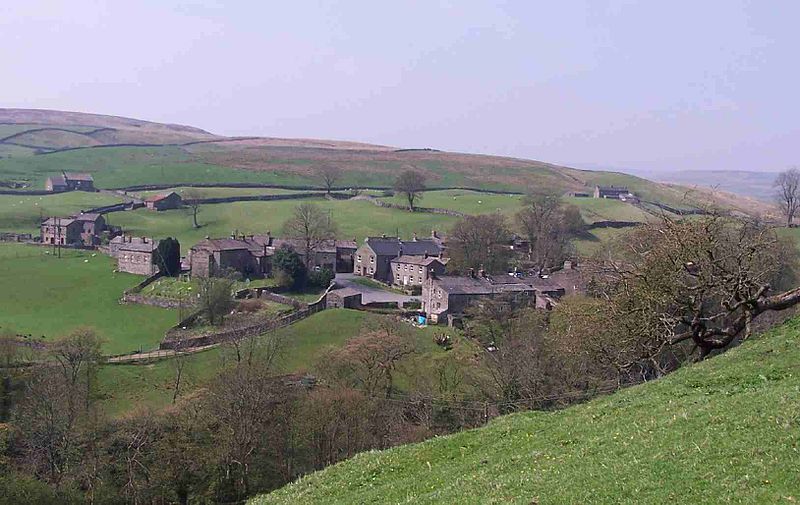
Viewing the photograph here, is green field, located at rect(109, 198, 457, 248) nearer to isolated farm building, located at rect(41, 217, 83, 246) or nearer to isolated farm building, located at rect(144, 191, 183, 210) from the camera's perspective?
isolated farm building, located at rect(144, 191, 183, 210)

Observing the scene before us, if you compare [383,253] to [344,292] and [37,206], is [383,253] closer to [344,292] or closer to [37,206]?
[344,292]

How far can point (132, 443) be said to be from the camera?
121 feet

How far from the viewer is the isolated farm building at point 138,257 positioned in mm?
80438

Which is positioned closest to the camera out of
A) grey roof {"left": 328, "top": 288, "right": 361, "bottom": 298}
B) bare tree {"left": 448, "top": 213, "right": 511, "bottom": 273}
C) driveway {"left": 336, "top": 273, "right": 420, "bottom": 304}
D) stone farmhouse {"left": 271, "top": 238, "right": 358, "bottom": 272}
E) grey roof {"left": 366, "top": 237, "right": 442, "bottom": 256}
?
grey roof {"left": 328, "top": 288, "right": 361, "bottom": 298}

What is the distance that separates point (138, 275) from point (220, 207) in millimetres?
38172

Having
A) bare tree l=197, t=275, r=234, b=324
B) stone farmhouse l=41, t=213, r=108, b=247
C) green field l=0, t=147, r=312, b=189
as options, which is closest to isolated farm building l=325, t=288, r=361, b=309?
bare tree l=197, t=275, r=234, b=324

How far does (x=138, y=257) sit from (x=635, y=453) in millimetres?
74313

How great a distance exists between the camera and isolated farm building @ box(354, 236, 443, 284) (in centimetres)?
8769

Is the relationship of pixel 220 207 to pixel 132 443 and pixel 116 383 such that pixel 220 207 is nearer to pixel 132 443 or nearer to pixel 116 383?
pixel 116 383

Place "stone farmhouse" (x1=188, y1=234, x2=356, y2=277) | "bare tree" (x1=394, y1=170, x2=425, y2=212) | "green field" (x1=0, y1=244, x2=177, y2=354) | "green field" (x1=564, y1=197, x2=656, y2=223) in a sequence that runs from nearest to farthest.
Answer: "green field" (x1=0, y1=244, x2=177, y2=354) < "stone farmhouse" (x1=188, y1=234, x2=356, y2=277) < "green field" (x1=564, y1=197, x2=656, y2=223) < "bare tree" (x1=394, y1=170, x2=425, y2=212)

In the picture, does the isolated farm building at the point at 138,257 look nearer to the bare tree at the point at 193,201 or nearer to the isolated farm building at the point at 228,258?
the isolated farm building at the point at 228,258

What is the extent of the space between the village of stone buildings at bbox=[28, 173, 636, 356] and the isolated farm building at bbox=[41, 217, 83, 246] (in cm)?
11

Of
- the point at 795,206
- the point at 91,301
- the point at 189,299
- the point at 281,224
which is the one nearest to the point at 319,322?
the point at 189,299

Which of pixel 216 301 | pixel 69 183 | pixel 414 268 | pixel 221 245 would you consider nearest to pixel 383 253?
pixel 414 268
